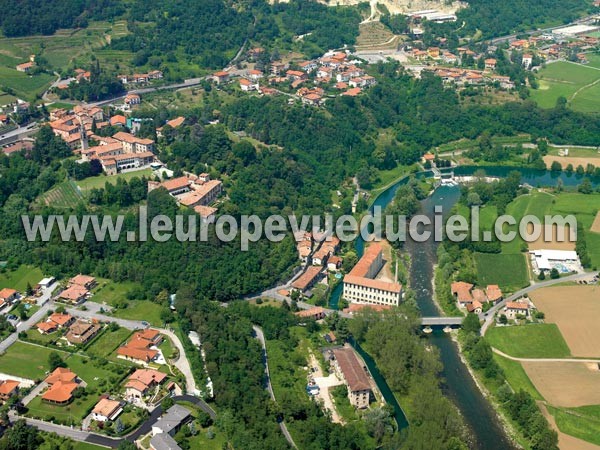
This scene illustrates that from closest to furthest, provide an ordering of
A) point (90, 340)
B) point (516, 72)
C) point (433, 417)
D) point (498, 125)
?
1. point (433, 417)
2. point (90, 340)
3. point (498, 125)
4. point (516, 72)

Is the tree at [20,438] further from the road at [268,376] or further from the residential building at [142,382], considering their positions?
the road at [268,376]

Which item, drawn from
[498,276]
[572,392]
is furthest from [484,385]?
[498,276]

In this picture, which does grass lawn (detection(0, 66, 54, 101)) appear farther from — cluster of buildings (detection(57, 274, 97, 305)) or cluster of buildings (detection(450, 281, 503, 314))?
cluster of buildings (detection(450, 281, 503, 314))

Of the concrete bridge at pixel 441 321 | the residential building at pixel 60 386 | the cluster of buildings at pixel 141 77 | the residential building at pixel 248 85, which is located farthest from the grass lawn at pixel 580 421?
the cluster of buildings at pixel 141 77

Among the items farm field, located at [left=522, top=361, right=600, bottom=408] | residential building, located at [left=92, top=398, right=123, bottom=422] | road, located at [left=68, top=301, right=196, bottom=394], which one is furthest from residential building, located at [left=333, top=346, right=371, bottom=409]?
residential building, located at [left=92, top=398, right=123, bottom=422]

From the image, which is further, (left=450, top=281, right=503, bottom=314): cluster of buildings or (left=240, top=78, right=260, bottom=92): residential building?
(left=240, top=78, right=260, bottom=92): residential building

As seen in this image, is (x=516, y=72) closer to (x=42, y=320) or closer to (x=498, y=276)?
(x=498, y=276)

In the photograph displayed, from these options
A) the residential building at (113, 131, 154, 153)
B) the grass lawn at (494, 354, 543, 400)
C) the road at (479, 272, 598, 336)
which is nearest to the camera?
the grass lawn at (494, 354, 543, 400)

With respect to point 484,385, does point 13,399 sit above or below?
above
